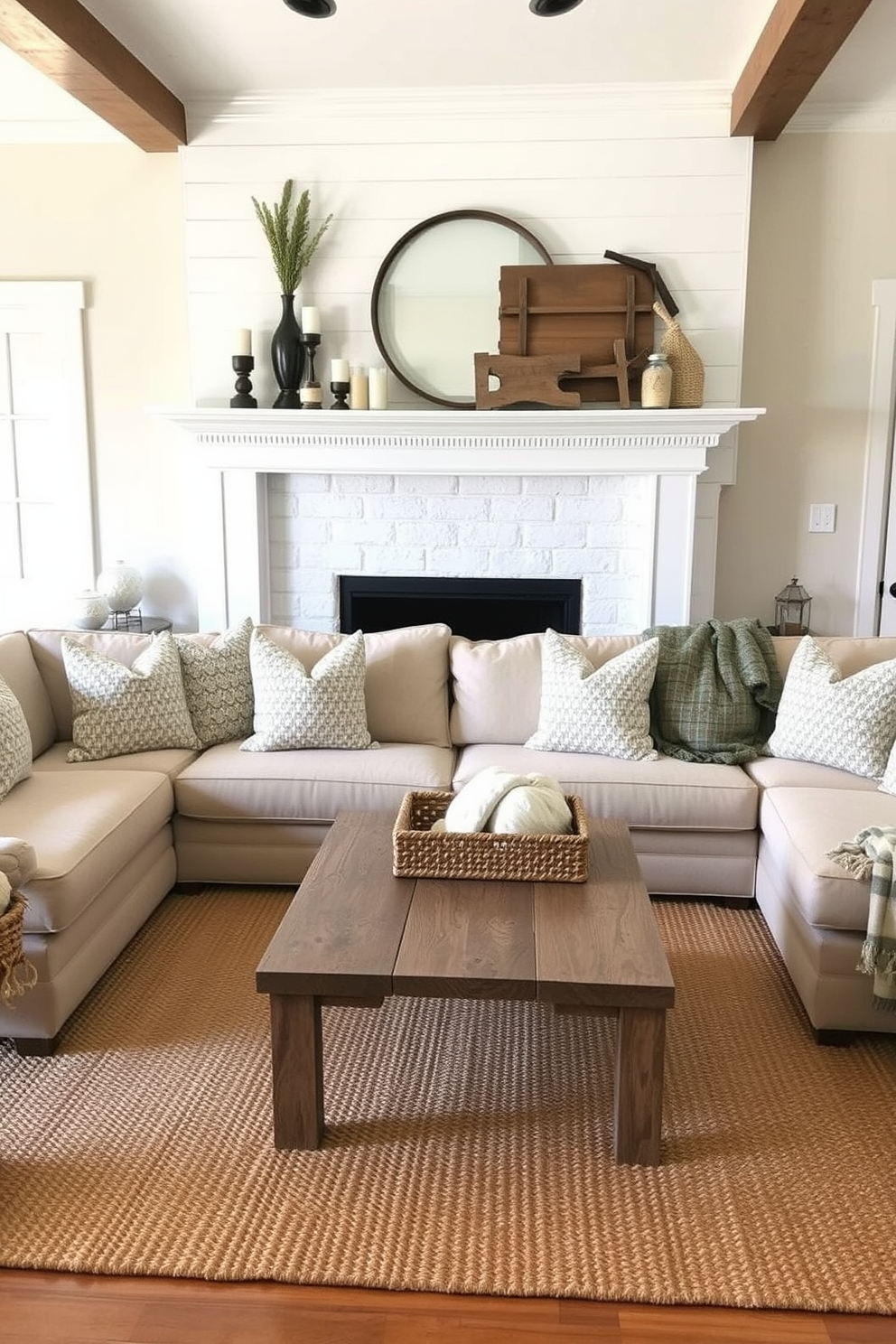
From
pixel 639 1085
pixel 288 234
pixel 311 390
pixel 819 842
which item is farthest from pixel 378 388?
pixel 639 1085

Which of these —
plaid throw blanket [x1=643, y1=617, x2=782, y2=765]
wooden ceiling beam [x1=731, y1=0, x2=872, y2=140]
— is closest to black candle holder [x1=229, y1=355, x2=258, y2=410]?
plaid throw blanket [x1=643, y1=617, x2=782, y2=765]

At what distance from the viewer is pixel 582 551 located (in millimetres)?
4250

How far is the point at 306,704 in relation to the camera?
3221 millimetres

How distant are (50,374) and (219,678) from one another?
73.2 inches

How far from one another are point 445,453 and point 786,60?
167cm

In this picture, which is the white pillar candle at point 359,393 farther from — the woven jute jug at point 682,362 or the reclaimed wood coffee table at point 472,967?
the reclaimed wood coffee table at point 472,967

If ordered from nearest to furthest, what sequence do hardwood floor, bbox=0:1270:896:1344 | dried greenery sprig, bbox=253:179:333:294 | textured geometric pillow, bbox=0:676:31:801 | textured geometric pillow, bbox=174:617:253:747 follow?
hardwood floor, bbox=0:1270:896:1344 < textured geometric pillow, bbox=0:676:31:801 < textured geometric pillow, bbox=174:617:253:747 < dried greenery sprig, bbox=253:179:333:294

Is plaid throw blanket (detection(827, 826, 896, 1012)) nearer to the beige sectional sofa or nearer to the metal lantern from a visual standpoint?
the beige sectional sofa

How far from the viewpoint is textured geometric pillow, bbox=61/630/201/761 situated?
319cm

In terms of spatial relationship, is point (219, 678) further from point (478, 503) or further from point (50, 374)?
point (50, 374)

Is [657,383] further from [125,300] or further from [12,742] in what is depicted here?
[12,742]

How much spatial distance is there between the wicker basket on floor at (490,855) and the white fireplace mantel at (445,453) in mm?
1988

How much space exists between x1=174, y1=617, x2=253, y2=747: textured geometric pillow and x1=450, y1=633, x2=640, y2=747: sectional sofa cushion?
68 centimetres

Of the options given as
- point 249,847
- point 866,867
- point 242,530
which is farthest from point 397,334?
point 866,867
